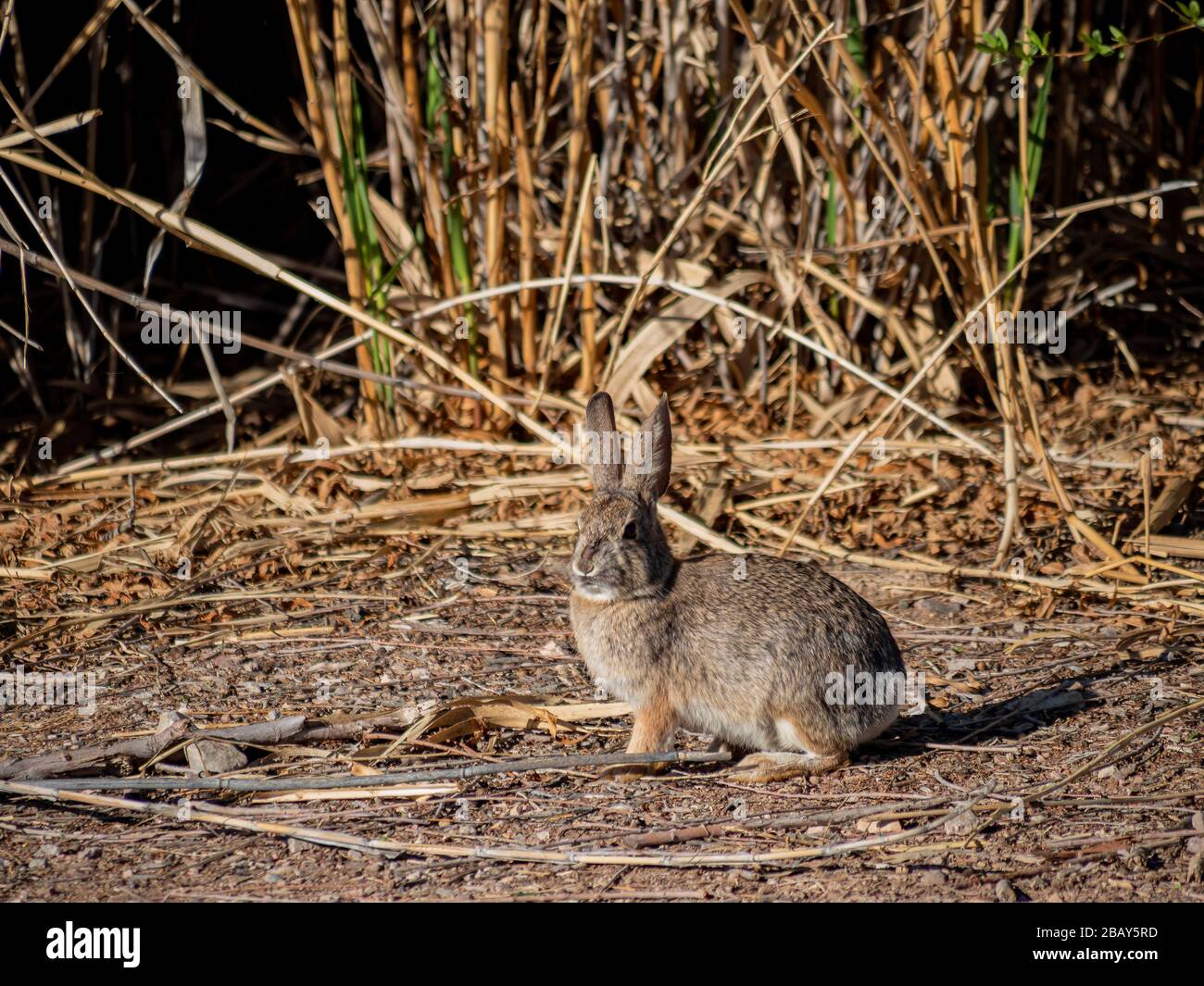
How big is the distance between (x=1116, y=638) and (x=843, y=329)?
230 cm

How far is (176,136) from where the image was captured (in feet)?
25.2

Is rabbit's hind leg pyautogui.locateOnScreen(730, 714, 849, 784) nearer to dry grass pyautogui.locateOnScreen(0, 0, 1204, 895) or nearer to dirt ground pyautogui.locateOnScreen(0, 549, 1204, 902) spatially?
dirt ground pyautogui.locateOnScreen(0, 549, 1204, 902)

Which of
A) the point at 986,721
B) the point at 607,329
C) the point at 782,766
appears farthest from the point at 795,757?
the point at 607,329

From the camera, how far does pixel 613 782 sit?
380cm

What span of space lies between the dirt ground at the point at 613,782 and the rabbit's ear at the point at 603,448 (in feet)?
2.47

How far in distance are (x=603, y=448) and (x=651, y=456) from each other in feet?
0.49

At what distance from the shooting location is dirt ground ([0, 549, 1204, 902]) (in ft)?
10.5

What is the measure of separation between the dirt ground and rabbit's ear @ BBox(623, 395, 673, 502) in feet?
2.50

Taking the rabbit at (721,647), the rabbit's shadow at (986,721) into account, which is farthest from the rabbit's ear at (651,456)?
the rabbit's shadow at (986,721)

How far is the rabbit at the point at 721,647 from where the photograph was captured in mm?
3799

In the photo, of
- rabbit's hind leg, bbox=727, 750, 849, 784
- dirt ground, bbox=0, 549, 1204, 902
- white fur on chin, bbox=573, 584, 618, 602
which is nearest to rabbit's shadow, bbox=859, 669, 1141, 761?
dirt ground, bbox=0, 549, 1204, 902

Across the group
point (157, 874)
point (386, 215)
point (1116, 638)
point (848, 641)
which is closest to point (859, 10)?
point (386, 215)

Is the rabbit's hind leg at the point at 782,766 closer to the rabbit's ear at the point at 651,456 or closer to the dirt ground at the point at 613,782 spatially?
the dirt ground at the point at 613,782

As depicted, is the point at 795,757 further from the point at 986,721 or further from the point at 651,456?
the point at 651,456
